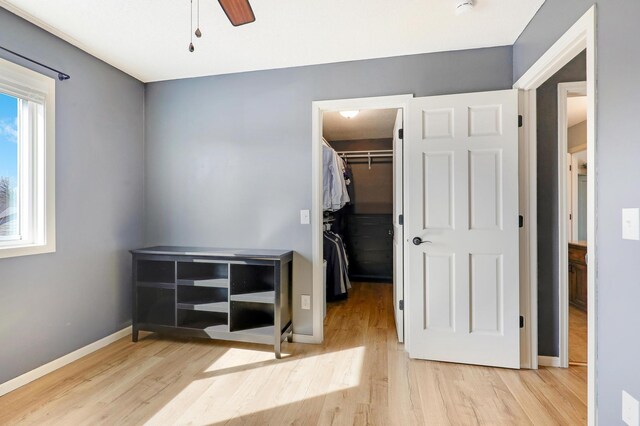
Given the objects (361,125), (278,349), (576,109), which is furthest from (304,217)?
(576,109)

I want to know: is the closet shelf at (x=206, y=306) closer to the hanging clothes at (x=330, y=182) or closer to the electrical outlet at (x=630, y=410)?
the hanging clothes at (x=330, y=182)

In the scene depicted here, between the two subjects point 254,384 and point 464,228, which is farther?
point 464,228

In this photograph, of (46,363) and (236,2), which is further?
(46,363)

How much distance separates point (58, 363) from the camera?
224cm

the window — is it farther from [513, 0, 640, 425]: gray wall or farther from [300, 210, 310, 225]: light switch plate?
[513, 0, 640, 425]: gray wall

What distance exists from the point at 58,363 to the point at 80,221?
3.51 ft

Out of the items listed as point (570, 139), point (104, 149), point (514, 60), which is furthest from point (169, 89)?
point (570, 139)

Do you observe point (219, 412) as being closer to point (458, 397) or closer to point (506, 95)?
point (458, 397)

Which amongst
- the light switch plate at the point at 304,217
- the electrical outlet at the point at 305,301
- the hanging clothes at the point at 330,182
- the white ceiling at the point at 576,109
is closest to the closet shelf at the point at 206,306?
the electrical outlet at the point at 305,301

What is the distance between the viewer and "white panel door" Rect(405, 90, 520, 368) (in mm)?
2213

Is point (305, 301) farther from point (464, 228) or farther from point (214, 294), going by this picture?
point (464, 228)

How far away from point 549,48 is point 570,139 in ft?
11.5

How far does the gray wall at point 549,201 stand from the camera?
7.39 feet

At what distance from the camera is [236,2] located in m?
1.28
